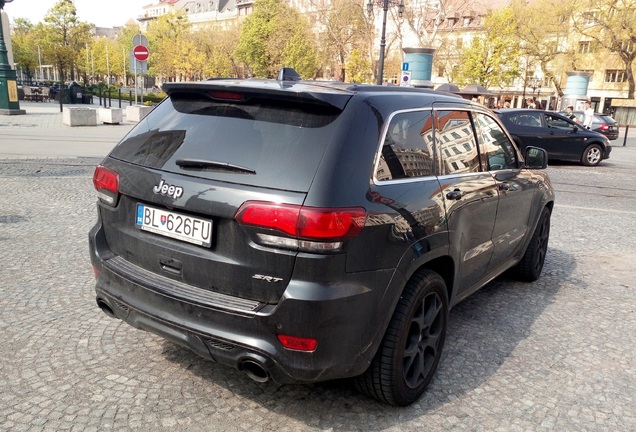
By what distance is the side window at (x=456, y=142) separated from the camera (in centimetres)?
337

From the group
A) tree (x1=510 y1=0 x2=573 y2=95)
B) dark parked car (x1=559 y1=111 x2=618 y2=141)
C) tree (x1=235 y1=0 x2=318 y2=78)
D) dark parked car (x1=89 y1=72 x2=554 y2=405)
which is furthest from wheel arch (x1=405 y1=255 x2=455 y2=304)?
tree (x1=235 y1=0 x2=318 y2=78)

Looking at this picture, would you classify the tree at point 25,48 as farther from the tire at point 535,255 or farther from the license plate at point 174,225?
the license plate at point 174,225

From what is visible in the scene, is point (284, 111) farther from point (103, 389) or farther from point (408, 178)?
point (103, 389)

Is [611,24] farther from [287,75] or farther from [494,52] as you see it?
[287,75]

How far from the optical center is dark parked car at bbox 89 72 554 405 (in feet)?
7.90

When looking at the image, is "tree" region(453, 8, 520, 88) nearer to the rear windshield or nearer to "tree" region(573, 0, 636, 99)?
"tree" region(573, 0, 636, 99)

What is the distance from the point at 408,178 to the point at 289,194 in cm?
82

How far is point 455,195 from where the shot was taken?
3.27 m

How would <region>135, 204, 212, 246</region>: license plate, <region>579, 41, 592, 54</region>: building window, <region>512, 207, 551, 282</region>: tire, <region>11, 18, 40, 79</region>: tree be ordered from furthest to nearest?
<region>11, 18, 40, 79</region>: tree
<region>579, 41, 592, 54</region>: building window
<region>512, 207, 551, 282</region>: tire
<region>135, 204, 212, 246</region>: license plate

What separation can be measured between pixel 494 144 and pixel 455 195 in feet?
3.75

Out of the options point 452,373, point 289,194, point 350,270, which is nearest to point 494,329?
point 452,373

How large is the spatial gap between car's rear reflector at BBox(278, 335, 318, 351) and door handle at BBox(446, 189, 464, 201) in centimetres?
131

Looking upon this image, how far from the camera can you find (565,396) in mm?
3176

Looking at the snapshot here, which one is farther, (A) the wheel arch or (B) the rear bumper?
(A) the wheel arch
